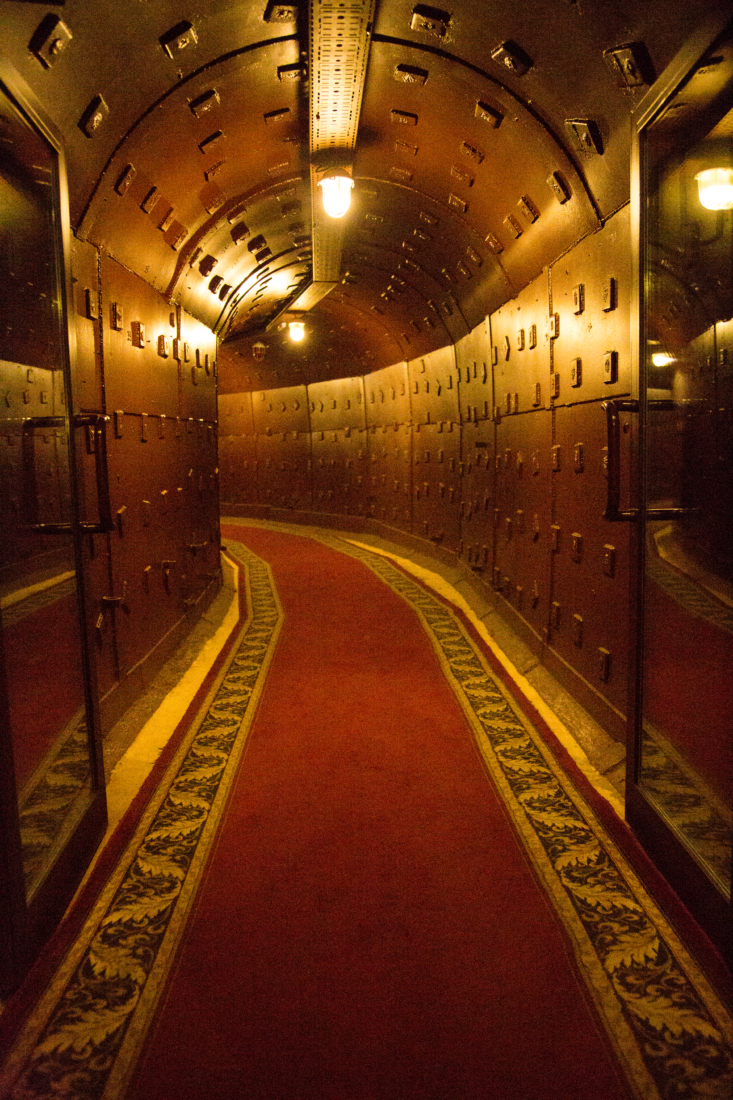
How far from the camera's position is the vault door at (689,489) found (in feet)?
9.64

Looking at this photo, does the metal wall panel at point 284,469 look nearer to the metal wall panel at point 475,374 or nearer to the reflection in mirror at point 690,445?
the metal wall panel at point 475,374

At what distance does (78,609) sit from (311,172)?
4.63m

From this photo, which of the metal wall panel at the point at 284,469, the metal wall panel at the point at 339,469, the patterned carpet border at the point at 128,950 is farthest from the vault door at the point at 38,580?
the metal wall panel at the point at 284,469

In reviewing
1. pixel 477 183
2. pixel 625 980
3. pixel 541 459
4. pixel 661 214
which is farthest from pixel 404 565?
pixel 625 980

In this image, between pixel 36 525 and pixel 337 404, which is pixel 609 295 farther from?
pixel 337 404

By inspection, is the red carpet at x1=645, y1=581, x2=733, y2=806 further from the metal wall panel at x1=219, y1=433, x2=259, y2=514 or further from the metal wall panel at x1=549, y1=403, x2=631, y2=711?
the metal wall panel at x1=219, y1=433, x2=259, y2=514

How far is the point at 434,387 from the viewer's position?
10.3 metres

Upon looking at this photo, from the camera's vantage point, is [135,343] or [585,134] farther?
[135,343]

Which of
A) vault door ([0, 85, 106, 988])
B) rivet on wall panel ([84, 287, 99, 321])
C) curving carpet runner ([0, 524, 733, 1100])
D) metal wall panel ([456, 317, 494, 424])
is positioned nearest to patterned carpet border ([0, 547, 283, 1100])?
curving carpet runner ([0, 524, 733, 1100])

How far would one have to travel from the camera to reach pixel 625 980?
2.44 meters

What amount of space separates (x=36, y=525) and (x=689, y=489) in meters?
2.95

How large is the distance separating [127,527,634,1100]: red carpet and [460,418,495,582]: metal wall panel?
11.7ft

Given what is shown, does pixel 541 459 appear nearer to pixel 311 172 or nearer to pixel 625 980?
pixel 311 172

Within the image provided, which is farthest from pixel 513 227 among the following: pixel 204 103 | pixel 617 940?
pixel 617 940
